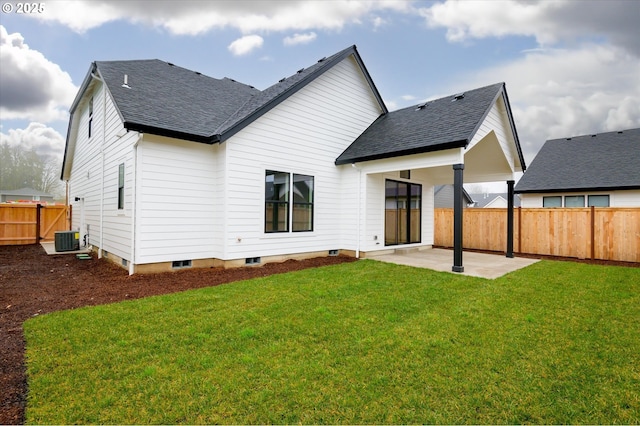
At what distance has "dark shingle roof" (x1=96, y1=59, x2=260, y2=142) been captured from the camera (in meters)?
7.00

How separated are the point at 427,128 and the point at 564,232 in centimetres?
649

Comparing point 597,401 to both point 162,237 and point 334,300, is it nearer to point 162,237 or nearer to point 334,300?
point 334,300

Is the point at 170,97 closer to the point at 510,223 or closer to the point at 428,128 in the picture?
the point at 428,128

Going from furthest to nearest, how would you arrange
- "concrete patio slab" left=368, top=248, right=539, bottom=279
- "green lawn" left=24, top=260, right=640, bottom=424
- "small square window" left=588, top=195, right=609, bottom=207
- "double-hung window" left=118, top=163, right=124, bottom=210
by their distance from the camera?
1. "small square window" left=588, top=195, right=609, bottom=207
2. "double-hung window" left=118, top=163, right=124, bottom=210
3. "concrete patio slab" left=368, top=248, right=539, bottom=279
4. "green lawn" left=24, top=260, right=640, bottom=424

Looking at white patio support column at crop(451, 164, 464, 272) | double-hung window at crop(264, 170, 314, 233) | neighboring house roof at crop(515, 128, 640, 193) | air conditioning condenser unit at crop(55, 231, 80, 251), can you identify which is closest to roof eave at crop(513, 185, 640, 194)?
neighboring house roof at crop(515, 128, 640, 193)

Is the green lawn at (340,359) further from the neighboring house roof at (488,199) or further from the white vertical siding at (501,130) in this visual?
the neighboring house roof at (488,199)

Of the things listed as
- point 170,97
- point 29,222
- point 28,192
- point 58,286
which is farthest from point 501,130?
point 28,192

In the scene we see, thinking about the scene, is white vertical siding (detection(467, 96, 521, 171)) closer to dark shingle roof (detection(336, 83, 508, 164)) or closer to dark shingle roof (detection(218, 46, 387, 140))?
dark shingle roof (detection(336, 83, 508, 164))

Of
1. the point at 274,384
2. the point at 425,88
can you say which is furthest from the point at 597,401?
the point at 425,88

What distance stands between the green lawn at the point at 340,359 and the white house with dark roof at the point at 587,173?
1140cm

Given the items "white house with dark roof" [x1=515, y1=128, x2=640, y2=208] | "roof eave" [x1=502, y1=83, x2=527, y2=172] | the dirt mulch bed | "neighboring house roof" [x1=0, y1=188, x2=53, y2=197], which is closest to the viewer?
the dirt mulch bed

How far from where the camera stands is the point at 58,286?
6211 mm

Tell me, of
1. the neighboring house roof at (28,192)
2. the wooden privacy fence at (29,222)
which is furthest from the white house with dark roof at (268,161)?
the neighboring house roof at (28,192)

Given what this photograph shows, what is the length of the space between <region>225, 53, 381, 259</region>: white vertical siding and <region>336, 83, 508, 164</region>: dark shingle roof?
66 centimetres
